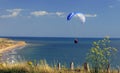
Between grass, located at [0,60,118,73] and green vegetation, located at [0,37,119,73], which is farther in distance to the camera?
grass, located at [0,60,118,73]

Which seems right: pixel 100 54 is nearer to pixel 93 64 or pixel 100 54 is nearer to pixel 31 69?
pixel 93 64

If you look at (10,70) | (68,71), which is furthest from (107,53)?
(10,70)

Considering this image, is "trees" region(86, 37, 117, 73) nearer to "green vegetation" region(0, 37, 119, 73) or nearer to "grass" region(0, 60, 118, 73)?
"green vegetation" region(0, 37, 119, 73)

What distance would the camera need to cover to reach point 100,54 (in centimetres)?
1453

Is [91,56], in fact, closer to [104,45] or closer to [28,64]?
[104,45]

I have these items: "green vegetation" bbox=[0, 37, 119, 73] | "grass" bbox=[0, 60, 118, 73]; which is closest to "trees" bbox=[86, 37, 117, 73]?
"green vegetation" bbox=[0, 37, 119, 73]

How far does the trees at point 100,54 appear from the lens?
47.9 feet

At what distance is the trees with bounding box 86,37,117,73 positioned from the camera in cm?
1460

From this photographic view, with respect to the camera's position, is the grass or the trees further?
the grass

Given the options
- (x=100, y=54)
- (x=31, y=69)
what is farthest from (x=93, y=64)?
(x=31, y=69)

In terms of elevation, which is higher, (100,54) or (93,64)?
(100,54)

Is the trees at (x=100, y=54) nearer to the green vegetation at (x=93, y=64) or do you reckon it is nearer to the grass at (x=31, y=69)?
the green vegetation at (x=93, y=64)

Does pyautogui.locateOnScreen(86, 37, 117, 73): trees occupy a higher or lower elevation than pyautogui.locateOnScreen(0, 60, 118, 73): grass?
higher

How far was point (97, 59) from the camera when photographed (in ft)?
48.5
